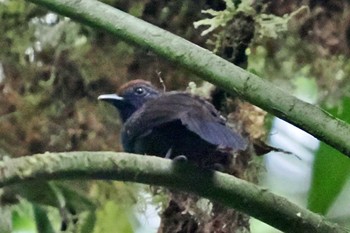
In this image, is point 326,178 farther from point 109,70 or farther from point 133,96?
point 109,70

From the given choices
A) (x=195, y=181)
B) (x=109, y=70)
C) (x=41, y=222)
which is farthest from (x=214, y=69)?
(x=109, y=70)

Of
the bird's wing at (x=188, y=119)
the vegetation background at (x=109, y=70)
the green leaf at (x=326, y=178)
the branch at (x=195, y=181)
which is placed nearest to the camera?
the branch at (x=195, y=181)

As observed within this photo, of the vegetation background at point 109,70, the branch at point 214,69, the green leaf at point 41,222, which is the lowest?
the green leaf at point 41,222

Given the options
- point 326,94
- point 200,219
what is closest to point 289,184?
point 326,94

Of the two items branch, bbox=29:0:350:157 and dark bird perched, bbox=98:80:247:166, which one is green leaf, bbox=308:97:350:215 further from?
branch, bbox=29:0:350:157

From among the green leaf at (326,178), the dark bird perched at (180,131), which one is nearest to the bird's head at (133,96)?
the dark bird perched at (180,131)

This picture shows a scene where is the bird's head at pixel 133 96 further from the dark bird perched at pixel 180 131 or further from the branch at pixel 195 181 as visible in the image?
the branch at pixel 195 181

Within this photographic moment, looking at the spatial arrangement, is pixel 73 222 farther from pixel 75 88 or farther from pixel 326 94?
pixel 326 94
